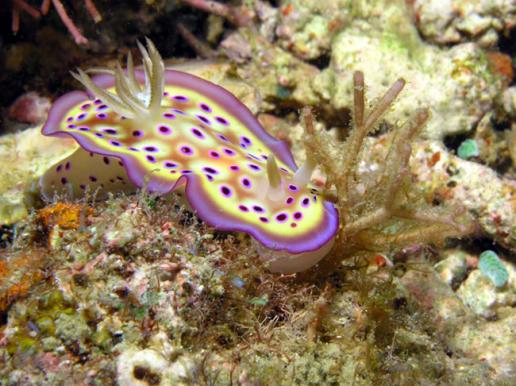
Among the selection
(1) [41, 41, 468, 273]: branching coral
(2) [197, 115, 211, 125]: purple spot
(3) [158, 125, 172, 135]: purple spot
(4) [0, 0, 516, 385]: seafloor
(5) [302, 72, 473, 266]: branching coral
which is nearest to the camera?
(4) [0, 0, 516, 385]: seafloor

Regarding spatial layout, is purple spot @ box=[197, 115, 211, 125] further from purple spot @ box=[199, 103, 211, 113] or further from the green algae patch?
the green algae patch

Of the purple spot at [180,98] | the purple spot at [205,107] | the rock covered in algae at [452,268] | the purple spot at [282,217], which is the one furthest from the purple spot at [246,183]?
the rock covered in algae at [452,268]

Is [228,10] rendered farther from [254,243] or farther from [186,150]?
[254,243]

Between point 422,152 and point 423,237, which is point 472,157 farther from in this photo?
point 423,237

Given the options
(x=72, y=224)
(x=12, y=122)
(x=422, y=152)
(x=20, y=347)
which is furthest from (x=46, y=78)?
(x=422, y=152)

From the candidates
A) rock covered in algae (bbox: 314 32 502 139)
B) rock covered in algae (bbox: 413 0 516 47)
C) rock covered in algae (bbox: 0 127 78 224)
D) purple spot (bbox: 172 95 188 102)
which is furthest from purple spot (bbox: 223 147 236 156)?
rock covered in algae (bbox: 413 0 516 47)

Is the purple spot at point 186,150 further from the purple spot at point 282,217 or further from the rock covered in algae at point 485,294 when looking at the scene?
the rock covered in algae at point 485,294

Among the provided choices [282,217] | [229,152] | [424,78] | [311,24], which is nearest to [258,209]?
[282,217]
